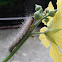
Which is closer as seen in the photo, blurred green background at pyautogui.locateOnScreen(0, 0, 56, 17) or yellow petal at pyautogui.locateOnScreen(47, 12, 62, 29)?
yellow petal at pyautogui.locateOnScreen(47, 12, 62, 29)

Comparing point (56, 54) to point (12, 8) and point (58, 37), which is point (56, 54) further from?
point (12, 8)

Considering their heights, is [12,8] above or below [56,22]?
below

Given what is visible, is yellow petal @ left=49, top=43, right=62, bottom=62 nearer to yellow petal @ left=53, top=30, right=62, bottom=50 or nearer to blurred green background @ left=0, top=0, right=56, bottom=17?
yellow petal @ left=53, top=30, right=62, bottom=50

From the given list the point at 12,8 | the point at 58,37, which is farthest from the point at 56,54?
the point at 12,8

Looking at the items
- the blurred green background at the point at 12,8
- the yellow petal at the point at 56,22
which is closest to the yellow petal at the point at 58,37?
the yellow petal at the point at 56,22

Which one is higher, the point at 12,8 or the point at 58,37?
the point at 58,37

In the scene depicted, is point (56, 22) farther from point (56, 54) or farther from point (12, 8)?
point (12, 8)

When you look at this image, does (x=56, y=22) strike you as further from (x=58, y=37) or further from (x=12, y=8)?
(x=12, y=8)

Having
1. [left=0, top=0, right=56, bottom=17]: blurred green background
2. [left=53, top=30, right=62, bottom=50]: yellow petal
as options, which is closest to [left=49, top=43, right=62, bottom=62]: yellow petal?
[left=53, top=30, right=62, bottom=50]: yellow petal

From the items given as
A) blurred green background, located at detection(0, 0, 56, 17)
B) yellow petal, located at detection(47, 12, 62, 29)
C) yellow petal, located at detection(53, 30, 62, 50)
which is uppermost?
A: yellow petal, located at detection(47, 12, 62, 29)

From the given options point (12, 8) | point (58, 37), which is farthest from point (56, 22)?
point (12, 8)

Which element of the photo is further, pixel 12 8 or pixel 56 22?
pixel 12 8

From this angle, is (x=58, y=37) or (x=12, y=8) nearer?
(x=58, y=37)
